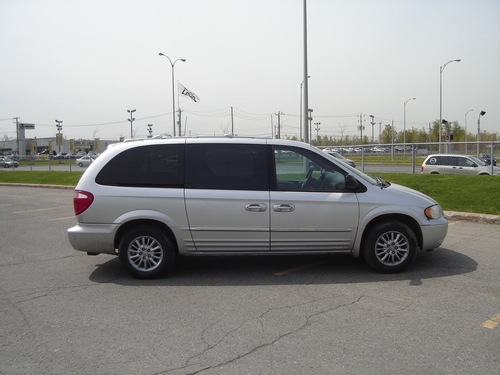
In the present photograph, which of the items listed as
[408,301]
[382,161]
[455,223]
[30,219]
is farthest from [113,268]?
[382,161]

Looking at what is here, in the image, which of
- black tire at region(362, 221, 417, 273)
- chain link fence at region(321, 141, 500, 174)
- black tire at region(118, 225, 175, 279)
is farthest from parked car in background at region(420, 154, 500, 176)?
black tire at region(118, 225, 175, 279)

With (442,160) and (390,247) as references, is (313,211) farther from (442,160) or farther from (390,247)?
(442,160)

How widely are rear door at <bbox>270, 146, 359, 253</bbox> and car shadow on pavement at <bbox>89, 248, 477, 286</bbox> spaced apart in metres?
0.40

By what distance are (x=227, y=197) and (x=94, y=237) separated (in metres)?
1.87

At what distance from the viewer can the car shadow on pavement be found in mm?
5863

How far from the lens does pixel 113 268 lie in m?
6.63

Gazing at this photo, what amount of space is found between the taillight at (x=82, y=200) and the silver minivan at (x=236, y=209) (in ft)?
0.04

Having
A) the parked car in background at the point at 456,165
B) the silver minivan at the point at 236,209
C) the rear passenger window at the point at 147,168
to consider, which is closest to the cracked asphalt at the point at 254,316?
the silver minivan at the point at 236,209

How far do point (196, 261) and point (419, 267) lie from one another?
3.32 meters

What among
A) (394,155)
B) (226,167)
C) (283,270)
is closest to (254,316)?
(283,270)

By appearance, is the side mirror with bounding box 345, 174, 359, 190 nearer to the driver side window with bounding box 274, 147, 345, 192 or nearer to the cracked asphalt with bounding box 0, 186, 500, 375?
the driver side window with bounding box 274, 147, 345, 192

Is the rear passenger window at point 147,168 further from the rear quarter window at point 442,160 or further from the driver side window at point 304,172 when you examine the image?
the rear quarter window at point 442,160

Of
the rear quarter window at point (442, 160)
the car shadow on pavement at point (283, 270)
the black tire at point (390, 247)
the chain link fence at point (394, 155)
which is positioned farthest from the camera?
the chain link fence at point (394, 155)

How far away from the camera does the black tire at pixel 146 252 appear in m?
5.95
